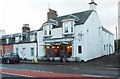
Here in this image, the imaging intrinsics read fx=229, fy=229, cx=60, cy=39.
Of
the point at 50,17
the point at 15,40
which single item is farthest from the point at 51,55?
the point at 15,40

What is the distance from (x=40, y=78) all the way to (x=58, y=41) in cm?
2242

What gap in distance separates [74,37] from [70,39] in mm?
726

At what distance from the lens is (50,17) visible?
142ft

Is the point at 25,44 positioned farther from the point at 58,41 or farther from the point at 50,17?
the point at 58,41

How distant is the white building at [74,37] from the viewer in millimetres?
33625

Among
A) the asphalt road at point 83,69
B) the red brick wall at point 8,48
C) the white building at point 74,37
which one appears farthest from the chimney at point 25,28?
the asphalt road at point 83,69

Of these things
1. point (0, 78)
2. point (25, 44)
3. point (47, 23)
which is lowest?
point (0, 78)

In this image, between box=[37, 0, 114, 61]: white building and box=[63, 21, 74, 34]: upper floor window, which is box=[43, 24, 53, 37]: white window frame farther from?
box=[63, 21, 74, 34]: upper floor window

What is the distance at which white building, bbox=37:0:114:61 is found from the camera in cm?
3362

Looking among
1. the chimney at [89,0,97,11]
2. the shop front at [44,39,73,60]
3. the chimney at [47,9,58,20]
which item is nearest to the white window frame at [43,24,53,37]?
the shop front at [44,39,73,60]

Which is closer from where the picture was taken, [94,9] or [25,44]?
[94,9]

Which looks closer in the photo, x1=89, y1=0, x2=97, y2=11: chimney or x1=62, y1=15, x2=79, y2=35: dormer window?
x1=62, y1=15, x2=79, y2=35: dormer window

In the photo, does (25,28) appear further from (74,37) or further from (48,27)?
(74,37)

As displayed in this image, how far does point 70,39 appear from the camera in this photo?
34531 mm
